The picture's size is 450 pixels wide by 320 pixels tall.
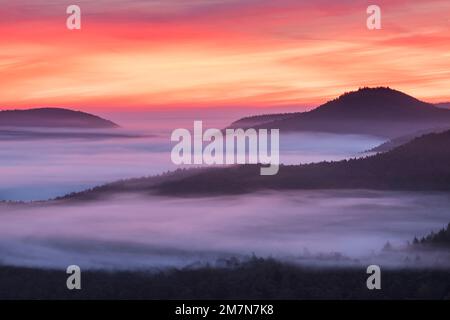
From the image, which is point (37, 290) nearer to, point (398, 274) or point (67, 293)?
point (67, 293)

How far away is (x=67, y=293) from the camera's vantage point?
185375 millimetres
